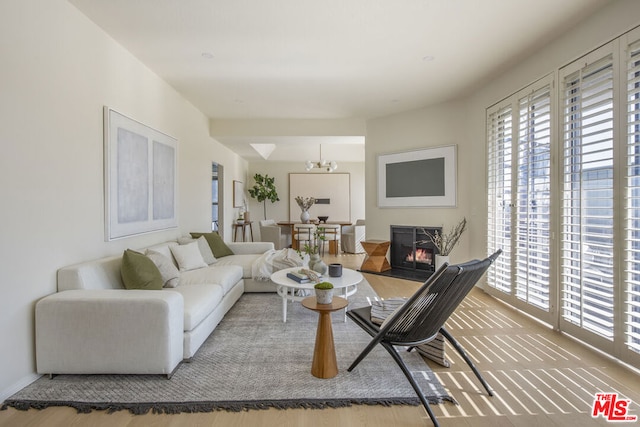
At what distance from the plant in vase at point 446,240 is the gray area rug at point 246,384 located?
236 cm

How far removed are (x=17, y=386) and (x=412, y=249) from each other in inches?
193

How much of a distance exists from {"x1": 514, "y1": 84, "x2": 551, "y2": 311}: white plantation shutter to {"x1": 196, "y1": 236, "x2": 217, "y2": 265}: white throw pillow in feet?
11.8

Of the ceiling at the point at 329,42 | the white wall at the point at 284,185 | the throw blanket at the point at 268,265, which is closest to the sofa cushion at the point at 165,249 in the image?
the throw blanket at the point at 268,265

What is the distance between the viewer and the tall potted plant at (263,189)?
30.1 ft

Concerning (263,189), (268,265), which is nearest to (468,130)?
(268,265)

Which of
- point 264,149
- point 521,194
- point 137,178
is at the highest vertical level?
point 264,149

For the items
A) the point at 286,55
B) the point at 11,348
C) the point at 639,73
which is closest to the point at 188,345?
the point at 11,348

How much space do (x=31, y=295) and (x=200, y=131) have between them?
12.0 ft

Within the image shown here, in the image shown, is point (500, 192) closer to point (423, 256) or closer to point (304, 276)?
point (423, 256)

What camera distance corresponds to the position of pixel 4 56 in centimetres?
192

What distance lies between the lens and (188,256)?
3.65 m

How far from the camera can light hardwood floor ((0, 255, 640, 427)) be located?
1732 mm

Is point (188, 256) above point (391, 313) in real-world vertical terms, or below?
above

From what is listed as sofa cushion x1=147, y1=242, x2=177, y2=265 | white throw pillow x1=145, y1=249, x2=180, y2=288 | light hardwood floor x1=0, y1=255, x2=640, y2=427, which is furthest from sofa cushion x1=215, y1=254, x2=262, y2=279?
light hardwood floor x1=0, y1=255, x2=640, y2=427
